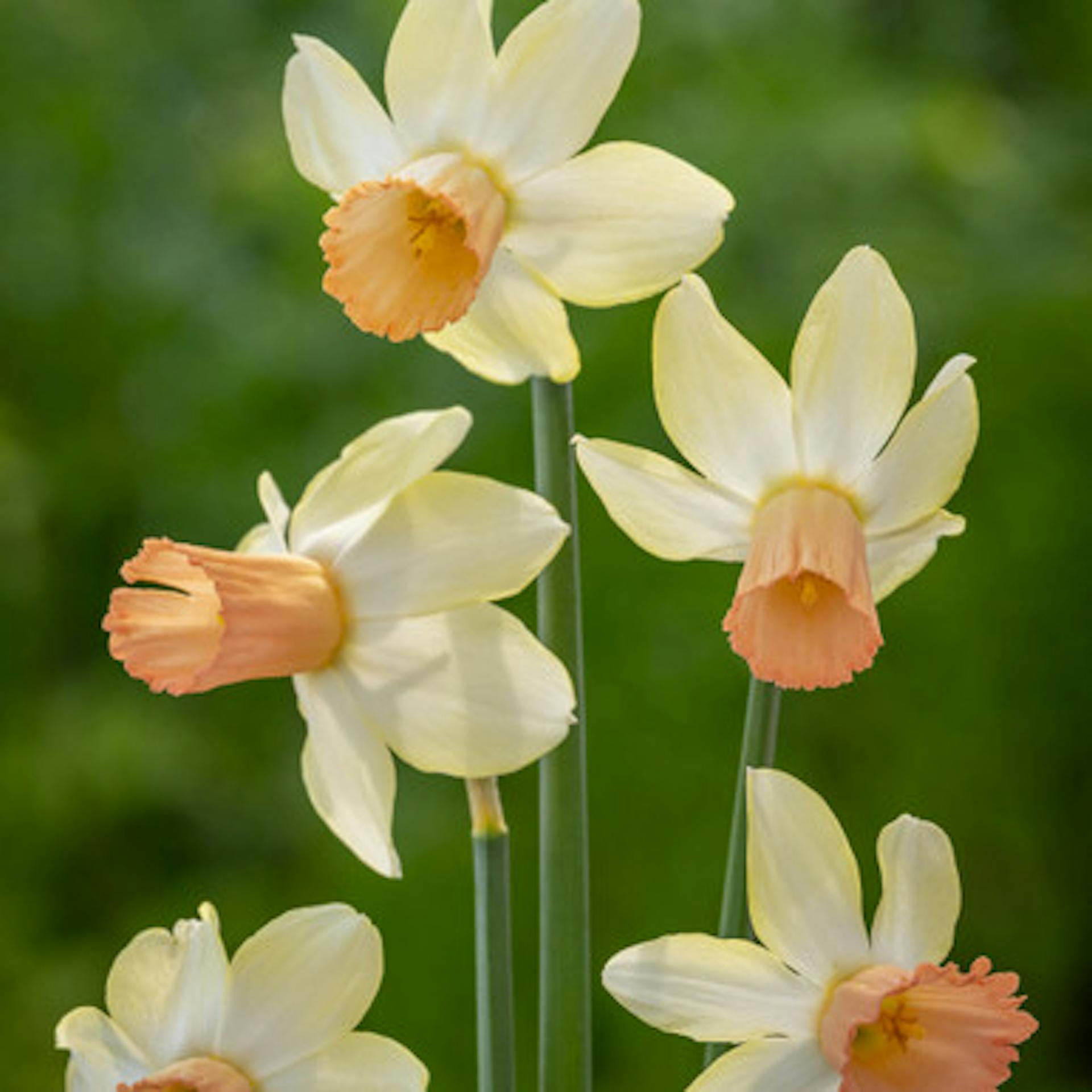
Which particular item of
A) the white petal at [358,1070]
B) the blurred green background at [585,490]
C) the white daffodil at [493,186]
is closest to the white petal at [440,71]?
the white daffodil at [493,186]

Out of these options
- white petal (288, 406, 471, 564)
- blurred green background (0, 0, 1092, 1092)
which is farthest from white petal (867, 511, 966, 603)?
blurred green background (0, 0, 1092, 1092)

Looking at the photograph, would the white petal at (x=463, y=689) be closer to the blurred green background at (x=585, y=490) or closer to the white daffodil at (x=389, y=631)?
the white daffodil at (x=389, y=631)

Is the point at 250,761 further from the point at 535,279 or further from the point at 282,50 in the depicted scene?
the point at 535,279

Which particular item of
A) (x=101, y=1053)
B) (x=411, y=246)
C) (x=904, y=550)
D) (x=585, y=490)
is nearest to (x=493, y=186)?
(x=411, y=246)

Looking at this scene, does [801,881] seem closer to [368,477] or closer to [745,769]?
[745,769]

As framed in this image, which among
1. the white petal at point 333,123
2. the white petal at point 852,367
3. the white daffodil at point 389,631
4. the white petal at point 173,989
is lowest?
the white petal at point 173,989
